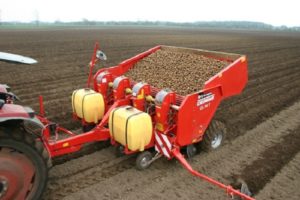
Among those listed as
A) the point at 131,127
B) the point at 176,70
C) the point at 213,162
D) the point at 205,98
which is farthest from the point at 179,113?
the point at 176,70

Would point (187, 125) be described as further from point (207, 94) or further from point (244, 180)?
point (244, 180)

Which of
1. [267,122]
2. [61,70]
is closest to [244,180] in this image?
[267,122]

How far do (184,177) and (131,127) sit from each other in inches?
44.9

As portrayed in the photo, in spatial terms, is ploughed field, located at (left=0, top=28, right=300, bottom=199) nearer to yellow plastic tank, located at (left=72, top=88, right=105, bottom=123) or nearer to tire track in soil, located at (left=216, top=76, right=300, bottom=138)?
tire track in soil, located at (left=216, top=76, right=300, bottom=138)

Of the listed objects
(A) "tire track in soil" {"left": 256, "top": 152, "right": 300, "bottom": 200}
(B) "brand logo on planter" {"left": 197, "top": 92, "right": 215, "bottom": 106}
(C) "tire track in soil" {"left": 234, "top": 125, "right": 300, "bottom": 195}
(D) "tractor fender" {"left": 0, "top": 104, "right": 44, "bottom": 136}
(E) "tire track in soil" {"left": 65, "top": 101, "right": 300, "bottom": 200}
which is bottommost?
(A) "tire track in soil" {"left": 256, "top": 152, "right": 300, "bottom": 200}

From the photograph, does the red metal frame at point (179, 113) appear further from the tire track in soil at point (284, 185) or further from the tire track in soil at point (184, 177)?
the tire track in soil at point (284, 185)

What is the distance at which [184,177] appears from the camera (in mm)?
4734

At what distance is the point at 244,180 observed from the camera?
474 cm

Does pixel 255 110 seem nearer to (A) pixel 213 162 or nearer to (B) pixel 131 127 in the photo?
(A) pixel 213 162

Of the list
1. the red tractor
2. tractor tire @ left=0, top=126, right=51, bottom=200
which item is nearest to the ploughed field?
the red tractor

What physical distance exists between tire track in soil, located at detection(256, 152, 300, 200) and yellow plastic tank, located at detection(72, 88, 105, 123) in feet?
9.14

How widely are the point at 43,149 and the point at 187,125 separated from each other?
215cm

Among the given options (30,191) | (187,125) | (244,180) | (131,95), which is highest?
(131,95)

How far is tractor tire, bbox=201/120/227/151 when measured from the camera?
5449mm
